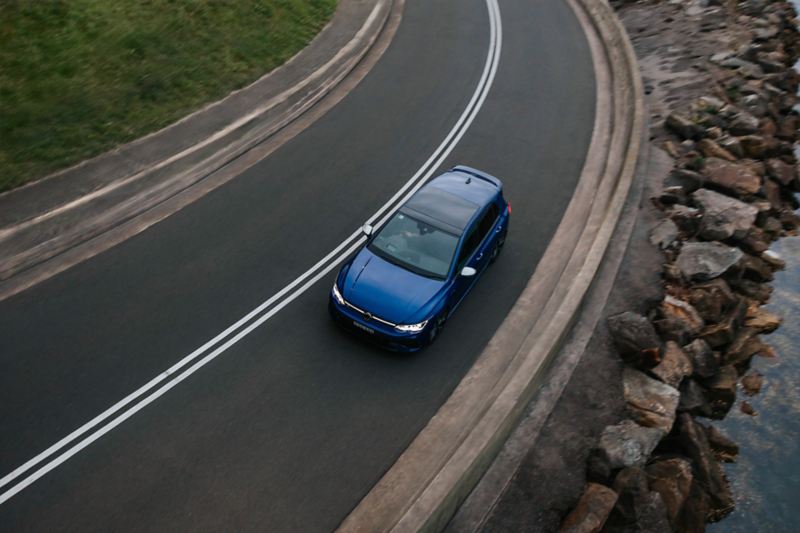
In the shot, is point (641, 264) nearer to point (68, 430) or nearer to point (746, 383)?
point (746, 383)

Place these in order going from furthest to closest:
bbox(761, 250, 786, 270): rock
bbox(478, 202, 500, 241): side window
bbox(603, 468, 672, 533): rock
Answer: bbox(761, 250, 786, 270): rock, bbox(478, 202, 500, 241): side window, bbox(603, 468, 672, 533): rock

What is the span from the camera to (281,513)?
959 centimetres

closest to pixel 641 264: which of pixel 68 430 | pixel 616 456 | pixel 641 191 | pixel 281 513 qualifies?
pixel 641 191

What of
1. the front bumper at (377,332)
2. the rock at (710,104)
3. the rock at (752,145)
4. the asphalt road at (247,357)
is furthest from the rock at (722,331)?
the rock at (710,104)

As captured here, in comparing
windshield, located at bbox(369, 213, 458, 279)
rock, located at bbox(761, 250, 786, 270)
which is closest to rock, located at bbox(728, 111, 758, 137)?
rock, located at bbox(761, 250, 786, 270)

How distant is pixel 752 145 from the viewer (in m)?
20.3

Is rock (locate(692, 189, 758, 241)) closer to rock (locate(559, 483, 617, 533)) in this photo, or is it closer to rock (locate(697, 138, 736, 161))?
rock (locate(697, 138, 736, 161))

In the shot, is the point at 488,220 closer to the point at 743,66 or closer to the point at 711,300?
the point at 711,300

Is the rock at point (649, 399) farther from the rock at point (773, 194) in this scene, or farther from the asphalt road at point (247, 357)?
the rock at point (773, 194)

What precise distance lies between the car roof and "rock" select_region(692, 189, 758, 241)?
5.37 m

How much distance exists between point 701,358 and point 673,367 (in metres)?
1.26

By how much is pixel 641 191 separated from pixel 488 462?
8.89m

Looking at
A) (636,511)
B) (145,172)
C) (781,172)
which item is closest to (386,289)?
(636,511)

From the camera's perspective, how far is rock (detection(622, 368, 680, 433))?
11.8 meters
